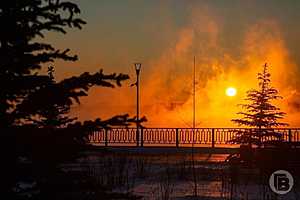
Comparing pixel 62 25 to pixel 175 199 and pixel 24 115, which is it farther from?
pixel 175 199

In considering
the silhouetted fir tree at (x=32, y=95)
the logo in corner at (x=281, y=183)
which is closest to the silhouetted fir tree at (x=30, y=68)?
the silhouetted fir tree at (x=32, y=95)

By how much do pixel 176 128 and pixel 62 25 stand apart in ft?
96.2

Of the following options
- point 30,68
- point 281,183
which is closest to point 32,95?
point 30,68

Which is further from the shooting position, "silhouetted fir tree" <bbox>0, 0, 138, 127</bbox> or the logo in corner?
the logo in corner

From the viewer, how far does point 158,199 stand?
12.3m

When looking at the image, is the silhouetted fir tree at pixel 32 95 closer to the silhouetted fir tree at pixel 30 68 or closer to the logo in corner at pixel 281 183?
the silhouetted fir tree at pixel 30 68

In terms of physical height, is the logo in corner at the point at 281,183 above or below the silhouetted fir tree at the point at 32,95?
below

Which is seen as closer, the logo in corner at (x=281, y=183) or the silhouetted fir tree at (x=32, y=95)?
the silhouetted fir tree at (x=32, y=95)

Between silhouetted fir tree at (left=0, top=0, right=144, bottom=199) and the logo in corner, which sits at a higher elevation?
silhouetted fir tree at (left=0, top=0, right=144, bottom=199)

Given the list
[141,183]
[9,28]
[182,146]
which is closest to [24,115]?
[9,28]

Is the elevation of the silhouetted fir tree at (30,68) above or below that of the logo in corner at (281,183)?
above

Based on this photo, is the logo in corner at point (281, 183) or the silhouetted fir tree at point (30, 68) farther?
the logo in corner at point (281, 183)

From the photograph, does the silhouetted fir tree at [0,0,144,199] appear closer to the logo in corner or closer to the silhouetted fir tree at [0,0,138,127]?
the silhouetted fir tree at [0,0,138,127]

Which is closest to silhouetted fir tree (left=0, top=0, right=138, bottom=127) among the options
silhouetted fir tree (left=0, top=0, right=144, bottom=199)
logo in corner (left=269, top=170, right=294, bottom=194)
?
silhouetted fir tree (left=0, top=0, right=144, bottom=199)
